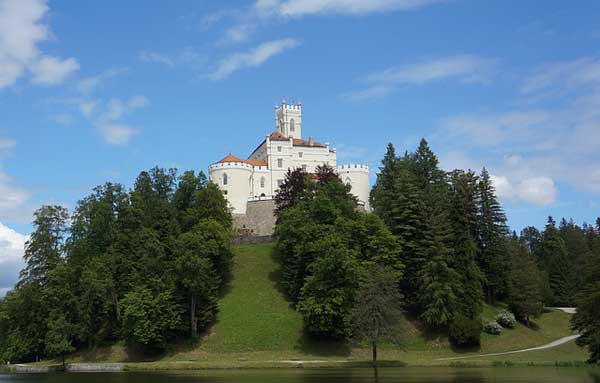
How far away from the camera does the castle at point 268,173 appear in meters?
74.8

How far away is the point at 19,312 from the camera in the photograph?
5019 cm

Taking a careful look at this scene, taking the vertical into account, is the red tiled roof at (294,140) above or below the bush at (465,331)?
above

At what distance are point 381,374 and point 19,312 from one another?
32548 millimetres

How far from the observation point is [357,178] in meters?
80.5

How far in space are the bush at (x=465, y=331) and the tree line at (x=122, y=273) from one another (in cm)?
1805

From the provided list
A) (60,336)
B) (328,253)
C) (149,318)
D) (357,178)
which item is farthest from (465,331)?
(357,178)

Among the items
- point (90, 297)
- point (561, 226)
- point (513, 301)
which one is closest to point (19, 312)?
point (90, 297)

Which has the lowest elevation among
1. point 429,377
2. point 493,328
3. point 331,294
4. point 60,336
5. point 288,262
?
point 429,377

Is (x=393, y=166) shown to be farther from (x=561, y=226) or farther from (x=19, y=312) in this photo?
(x=561, y=226)

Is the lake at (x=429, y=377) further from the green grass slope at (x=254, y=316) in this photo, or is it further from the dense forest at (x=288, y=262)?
the green grass slope at (x=254, y=316)

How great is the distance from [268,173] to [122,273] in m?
31.2

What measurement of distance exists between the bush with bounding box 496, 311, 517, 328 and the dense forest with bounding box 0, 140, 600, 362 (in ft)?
7.03

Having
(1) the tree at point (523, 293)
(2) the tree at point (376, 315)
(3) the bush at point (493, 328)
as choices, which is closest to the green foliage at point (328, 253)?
(2) the tree at point (376, 315)

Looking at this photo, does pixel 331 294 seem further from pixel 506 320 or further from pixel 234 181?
pixel 234 181
